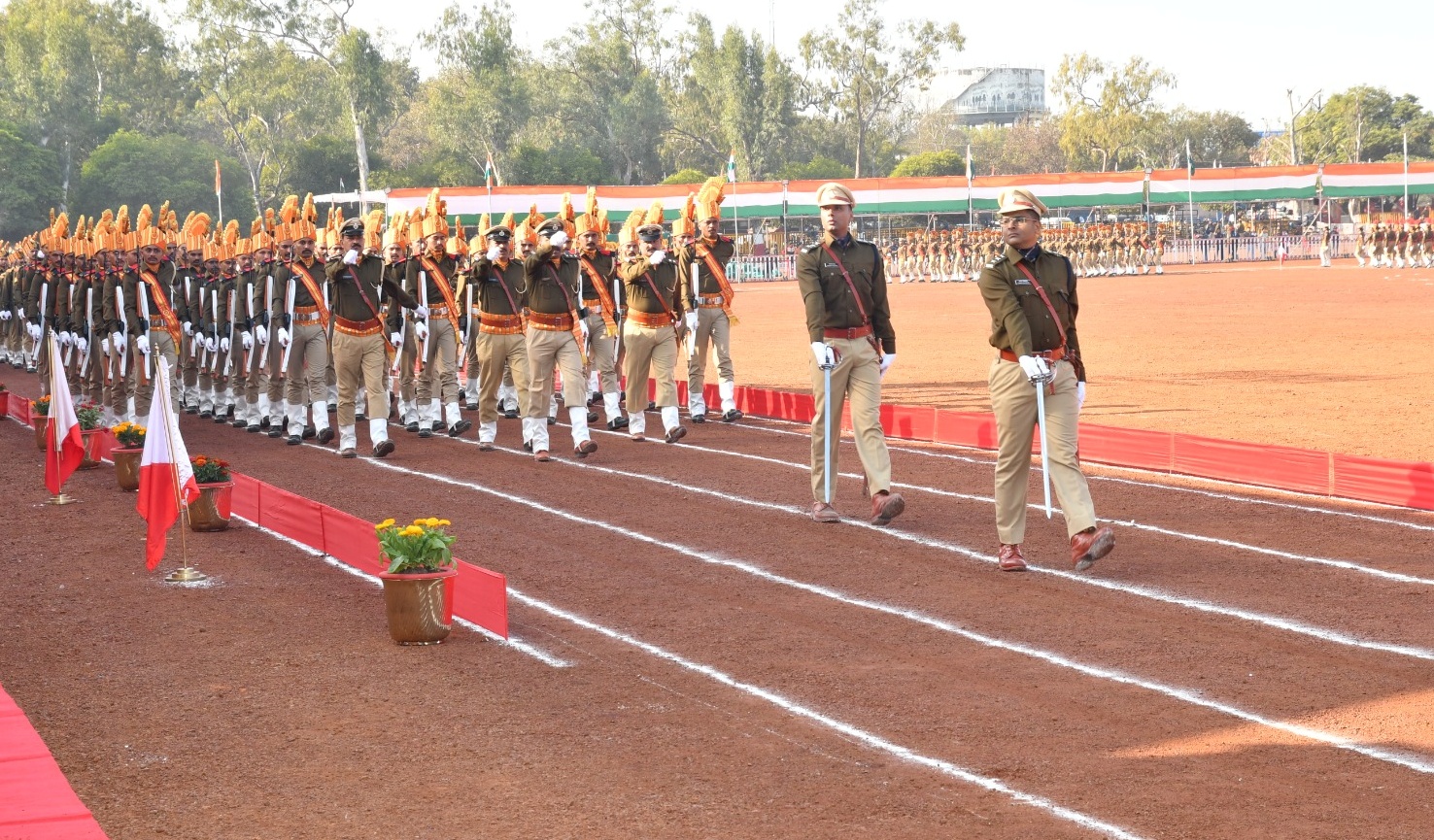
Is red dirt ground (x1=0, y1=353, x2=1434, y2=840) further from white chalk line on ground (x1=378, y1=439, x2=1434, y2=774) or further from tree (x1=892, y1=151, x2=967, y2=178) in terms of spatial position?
tree (x1=892, y1=151, x2=967, y2=178)

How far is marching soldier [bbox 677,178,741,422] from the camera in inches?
711

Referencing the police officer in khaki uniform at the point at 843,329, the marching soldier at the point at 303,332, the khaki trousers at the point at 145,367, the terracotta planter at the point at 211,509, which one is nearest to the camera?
the police officer in khaki uniform at the point at 843,329

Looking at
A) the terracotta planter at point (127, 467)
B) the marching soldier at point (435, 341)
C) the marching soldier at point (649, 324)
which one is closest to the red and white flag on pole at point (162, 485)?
the terracotta planter at point (127, 467)

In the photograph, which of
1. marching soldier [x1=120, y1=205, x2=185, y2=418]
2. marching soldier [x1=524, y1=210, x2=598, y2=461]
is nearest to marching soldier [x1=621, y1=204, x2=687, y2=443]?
marching soldier [x1=524, y1=210, x2=598, y2=461]

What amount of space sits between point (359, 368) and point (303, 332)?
1.40 meters

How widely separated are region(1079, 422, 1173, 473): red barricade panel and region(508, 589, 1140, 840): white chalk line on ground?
6187 mm

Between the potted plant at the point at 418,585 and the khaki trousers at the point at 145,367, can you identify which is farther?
the khaki trousers at the point at 145,367

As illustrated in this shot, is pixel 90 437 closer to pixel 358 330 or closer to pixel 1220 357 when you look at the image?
pixel 358 330

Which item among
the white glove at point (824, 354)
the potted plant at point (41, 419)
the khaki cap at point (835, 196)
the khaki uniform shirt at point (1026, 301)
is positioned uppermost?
the khaki cap at point (835, 196)

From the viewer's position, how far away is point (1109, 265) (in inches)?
2340

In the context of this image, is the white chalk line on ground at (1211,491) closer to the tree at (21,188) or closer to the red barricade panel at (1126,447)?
the red barricade panel at (1126,447)

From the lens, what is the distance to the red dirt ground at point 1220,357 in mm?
16266

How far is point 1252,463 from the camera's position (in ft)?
41.0

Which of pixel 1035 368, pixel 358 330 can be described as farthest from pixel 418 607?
pixel 358 330
